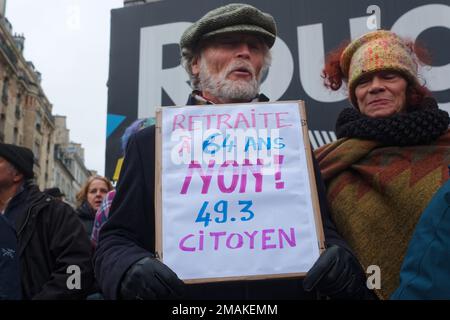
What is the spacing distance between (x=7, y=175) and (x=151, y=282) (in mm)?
2007

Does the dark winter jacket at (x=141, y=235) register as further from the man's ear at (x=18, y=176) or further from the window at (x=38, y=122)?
the window at (x=38, y=122)

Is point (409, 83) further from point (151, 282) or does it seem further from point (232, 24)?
point (151, 282)

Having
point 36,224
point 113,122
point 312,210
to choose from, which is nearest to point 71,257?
point 36,224

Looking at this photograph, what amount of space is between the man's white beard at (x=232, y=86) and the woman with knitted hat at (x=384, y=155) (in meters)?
0.55

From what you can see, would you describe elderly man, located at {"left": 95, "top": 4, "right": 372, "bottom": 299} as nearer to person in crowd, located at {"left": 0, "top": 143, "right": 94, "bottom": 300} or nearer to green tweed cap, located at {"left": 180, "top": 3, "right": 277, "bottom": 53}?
green tweed cap, located at {"left": 180, "top": 3, "right": 277, "bottom": 53}

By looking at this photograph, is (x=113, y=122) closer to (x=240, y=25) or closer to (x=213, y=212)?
(x=240, y=25)

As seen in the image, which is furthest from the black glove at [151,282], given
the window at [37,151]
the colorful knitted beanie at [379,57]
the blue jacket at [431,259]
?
the window at [37,151]

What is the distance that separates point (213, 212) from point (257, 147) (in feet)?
0.96

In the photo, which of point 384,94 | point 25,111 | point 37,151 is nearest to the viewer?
point 384,94

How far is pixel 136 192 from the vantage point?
1658mm

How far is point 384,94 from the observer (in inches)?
88.1

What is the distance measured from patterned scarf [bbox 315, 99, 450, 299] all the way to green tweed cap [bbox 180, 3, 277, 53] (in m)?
0.64

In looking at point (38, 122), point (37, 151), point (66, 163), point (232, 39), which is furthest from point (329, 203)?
point (66, 163)
